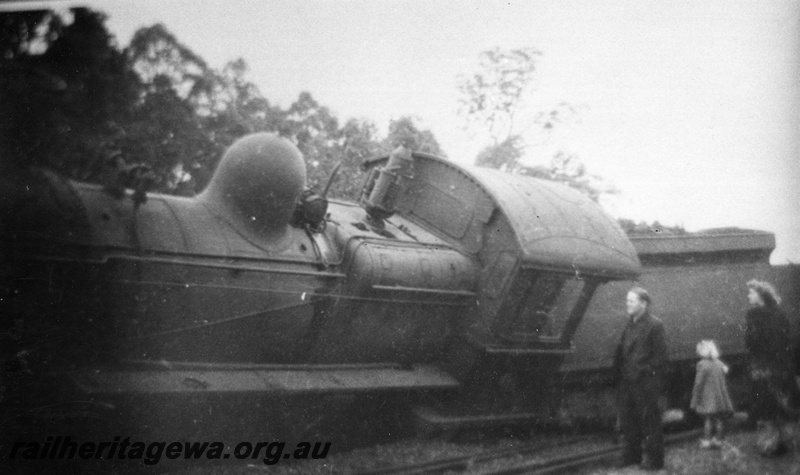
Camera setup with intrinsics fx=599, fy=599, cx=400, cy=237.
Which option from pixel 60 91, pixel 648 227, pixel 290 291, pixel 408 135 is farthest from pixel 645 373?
pixel 408 135

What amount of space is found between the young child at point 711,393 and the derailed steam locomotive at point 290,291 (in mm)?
1297

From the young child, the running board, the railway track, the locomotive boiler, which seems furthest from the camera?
the young child

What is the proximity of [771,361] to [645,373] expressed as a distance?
1347 mm

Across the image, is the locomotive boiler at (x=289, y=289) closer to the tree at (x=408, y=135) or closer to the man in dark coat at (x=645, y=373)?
the man in dark coat at (x=645, y=373)

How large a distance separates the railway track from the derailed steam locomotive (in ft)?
1.44

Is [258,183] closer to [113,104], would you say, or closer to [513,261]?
[113,104]

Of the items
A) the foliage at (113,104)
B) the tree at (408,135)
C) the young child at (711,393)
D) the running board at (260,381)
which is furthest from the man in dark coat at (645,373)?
the tree at (408,135)

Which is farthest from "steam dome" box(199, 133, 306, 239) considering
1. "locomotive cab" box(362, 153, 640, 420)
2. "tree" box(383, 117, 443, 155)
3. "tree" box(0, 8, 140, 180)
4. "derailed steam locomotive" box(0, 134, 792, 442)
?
"tree" box(383, 117, 443, 155)

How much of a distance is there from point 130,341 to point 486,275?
379 centimetres

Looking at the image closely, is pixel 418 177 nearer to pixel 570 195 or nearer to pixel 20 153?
pixel 570 195

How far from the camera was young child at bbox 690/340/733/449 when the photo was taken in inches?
254

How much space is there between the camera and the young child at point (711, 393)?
6449 mm

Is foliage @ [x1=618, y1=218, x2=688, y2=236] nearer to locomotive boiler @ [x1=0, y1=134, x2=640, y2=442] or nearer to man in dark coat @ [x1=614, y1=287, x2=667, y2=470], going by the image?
locomotive boiler @ [x1=0, y1=134, x2=640, y2=442]


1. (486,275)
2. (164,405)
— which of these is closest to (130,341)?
(164,405)
